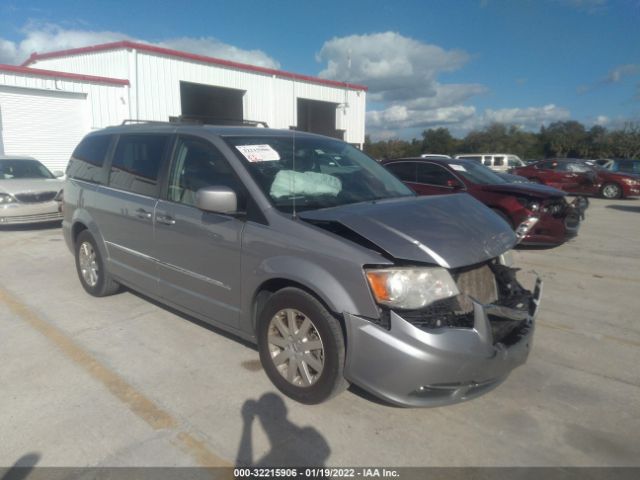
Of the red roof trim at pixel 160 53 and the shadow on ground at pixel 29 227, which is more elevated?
the red roof trim at pixel 160 53

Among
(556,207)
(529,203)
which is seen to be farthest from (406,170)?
(556,207)

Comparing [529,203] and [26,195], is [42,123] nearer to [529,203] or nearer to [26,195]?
[26,195]

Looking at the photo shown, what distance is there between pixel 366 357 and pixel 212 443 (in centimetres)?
103

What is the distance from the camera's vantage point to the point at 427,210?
3316 mm

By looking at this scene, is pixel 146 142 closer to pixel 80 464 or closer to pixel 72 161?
pixel 72 161

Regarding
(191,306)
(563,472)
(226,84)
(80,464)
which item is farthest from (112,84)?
(563,472)

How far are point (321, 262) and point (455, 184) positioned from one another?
6222mm

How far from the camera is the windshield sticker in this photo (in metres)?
3.64

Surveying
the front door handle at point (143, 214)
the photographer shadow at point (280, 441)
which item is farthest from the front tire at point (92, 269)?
the photographer shadow at point (280, 441)

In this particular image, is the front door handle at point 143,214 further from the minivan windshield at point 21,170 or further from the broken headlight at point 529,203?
the minivan windshield at point 21,170

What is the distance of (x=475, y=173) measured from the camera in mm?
8812

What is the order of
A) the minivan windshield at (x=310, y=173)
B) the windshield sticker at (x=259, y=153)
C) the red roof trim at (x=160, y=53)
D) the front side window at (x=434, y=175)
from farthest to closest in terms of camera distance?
the red roof trim at (x=160, y=53), the front side window at (x=434, y=175), the windshield sticker at (x=259, y=153), the minivan windshield at (x=310, y=173)

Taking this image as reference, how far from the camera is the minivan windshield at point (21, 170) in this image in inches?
408

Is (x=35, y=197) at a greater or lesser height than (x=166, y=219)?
lesser
